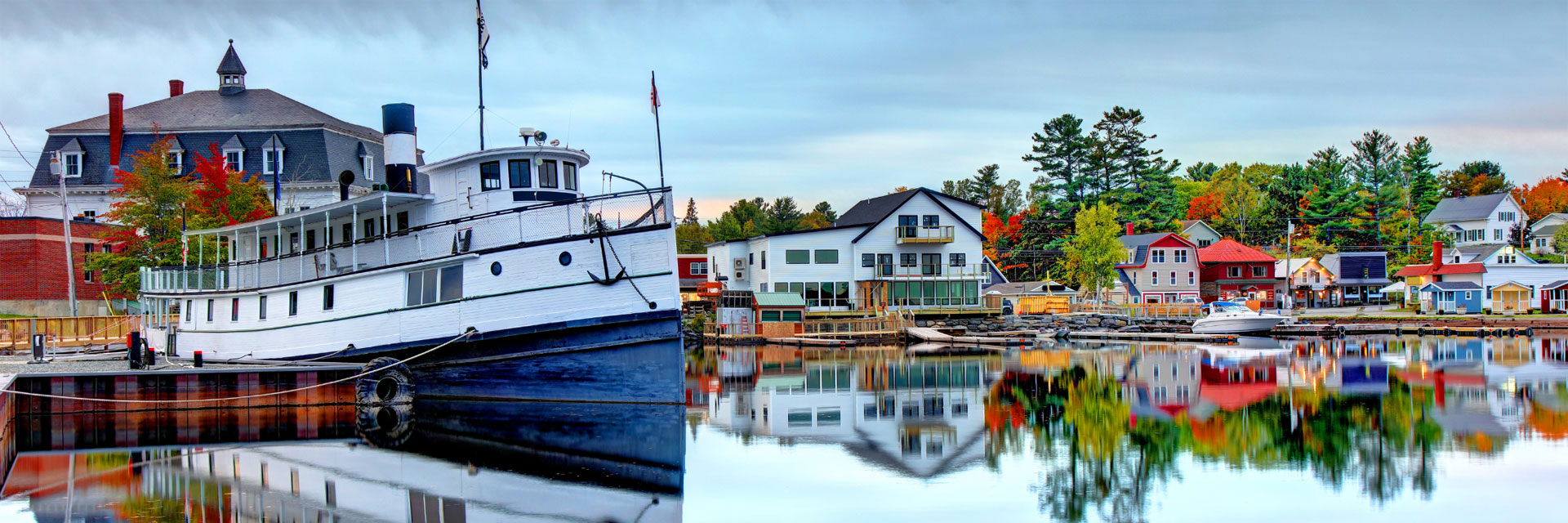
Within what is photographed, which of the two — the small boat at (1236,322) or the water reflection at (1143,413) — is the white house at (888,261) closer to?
the small boat at (1236,322)

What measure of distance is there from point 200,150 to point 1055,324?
45286mm

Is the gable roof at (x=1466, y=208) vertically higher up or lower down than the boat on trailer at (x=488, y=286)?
higher up

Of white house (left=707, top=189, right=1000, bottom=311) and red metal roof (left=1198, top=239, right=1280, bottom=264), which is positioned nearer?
white house (left=707, top=189, right=1000, bottom=311)

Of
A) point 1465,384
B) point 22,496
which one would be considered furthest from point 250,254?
point 1465,384

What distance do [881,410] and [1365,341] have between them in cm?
3537

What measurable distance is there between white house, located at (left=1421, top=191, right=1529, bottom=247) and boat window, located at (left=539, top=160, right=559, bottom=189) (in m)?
97.6

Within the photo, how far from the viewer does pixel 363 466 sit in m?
19.8

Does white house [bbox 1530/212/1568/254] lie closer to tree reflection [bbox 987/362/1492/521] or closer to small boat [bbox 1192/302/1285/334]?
small boat [bbox 1192/302/1285/334]

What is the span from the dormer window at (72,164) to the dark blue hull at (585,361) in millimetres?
39324

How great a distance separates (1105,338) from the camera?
5669cm

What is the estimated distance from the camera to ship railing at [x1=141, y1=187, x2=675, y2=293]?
25.3 metres

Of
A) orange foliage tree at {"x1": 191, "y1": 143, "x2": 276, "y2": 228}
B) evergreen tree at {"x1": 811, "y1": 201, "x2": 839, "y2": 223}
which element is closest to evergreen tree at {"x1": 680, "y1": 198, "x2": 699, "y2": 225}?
evergreen tree at {"x1": 811, "y1": 201, "x2": 839, "y2": 223}

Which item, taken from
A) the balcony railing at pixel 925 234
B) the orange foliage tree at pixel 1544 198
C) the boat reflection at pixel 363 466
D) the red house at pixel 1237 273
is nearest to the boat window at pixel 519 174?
the boat reflection at pixel 363 466

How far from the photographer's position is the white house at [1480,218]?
4048 inches
